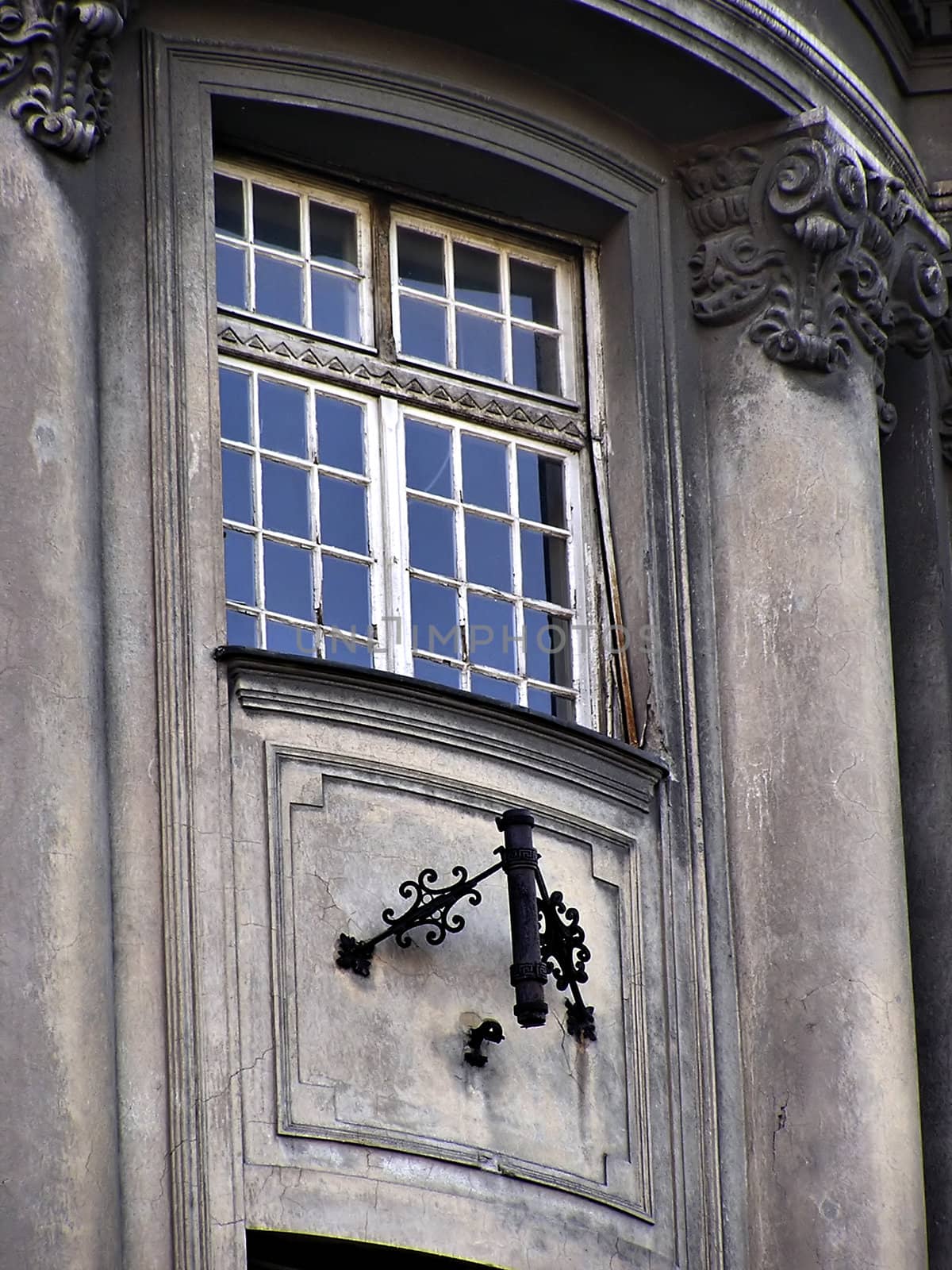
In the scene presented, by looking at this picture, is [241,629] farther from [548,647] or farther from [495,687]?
[548,647]

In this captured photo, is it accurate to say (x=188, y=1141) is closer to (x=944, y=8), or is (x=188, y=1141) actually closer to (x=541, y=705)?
(x=541, y=705)

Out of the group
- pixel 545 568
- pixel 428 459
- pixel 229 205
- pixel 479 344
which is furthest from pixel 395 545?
pixel 229 205

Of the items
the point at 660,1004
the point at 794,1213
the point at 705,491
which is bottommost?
the point at 794,1213

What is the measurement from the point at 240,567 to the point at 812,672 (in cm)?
248

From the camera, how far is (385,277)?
14.2 metres

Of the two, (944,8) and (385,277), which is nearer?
(385,277)

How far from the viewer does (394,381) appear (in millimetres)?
14039

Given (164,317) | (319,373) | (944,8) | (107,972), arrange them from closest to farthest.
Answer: (107,972), (164,317), (319,373), (944,8)

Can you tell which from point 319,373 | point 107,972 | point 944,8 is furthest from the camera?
point 944,8

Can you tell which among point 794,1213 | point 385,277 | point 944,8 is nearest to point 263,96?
point 385,277

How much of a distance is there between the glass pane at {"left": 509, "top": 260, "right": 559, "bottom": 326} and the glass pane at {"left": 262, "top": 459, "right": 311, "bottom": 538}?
1518mm

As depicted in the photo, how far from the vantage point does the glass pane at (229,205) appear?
544 inches

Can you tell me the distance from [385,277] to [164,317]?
5.04 feet

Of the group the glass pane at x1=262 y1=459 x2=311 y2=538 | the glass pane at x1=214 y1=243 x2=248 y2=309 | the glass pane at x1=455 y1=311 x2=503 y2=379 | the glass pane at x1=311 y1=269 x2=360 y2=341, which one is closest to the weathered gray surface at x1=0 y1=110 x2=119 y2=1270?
the glass pane at x1=214 y1=243 x2=248 y2=309
